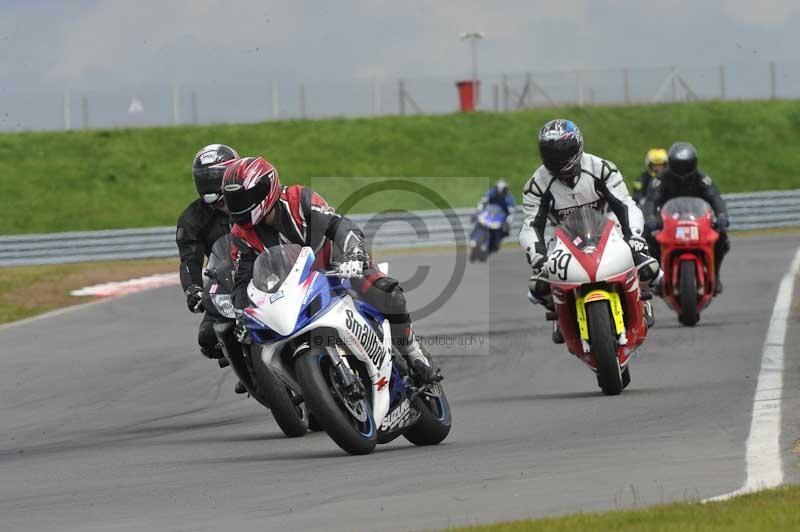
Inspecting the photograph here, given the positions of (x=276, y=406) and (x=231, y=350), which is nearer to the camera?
(x=276, y=406)

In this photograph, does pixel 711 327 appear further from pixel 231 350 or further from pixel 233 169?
pixel 233 169

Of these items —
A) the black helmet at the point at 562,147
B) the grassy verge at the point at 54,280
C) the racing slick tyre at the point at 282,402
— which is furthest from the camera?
the grassy verge at the point at 54,280

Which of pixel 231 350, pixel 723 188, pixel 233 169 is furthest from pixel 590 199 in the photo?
pixel 723 188

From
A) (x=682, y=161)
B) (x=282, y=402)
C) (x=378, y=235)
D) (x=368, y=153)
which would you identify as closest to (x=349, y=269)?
(x=282, y=402)

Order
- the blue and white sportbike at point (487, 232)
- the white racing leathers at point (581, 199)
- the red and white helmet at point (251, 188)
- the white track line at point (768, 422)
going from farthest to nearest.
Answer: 1. the blue and white sportbike at point (487, 232)
2. the white racing leathers at point (581, 199)
3. the red and white helmet at point (251, 188)
4. the white track line at point (768, 422)

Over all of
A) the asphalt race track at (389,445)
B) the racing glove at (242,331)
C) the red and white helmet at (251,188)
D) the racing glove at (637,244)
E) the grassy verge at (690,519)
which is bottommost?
the asphalt race track at (389,445)

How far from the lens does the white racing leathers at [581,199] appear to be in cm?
1102

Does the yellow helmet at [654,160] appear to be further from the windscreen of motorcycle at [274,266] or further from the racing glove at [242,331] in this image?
the windscreen of motorcycle at [274,266]

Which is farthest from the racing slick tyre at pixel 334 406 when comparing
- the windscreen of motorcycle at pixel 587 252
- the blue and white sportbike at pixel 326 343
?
the windscreen of motorcycle at pixel 587 252

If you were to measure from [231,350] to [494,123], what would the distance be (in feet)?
133

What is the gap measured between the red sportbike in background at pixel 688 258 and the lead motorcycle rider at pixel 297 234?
688 cm

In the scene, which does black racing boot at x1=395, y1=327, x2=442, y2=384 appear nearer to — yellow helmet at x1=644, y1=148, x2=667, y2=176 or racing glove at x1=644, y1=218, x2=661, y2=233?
racing glove at x1=644, y1=218, x2=661, y2=233

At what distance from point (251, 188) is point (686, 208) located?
26.2ft

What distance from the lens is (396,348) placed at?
8547mm
